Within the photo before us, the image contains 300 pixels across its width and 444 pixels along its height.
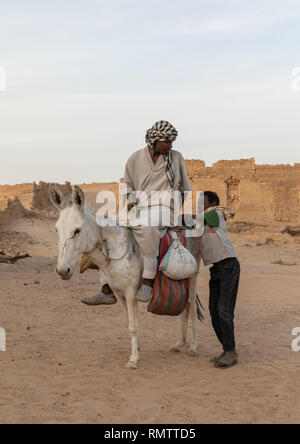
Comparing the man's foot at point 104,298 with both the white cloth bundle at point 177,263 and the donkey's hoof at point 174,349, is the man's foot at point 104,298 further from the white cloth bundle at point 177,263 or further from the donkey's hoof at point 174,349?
the donkey's hoof at point 174,349

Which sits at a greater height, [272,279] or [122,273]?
[122,273]

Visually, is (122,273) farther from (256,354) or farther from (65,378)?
(256,354)

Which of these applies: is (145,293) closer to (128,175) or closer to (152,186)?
(152,186)

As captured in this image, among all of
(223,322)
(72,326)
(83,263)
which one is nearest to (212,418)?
(223,322)

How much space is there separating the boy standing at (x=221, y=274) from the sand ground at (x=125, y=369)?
0.90ft

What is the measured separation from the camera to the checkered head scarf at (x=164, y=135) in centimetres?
553

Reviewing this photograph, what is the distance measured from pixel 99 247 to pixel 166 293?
33.5 inches

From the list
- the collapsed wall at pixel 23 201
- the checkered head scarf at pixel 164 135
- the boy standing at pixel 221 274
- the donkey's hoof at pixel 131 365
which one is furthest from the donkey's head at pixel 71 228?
the collapsed wall at pixel 23 201

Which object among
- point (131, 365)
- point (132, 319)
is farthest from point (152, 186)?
point (131, 365)

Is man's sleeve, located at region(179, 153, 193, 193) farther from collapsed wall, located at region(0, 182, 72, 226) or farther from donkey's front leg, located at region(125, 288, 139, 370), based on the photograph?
collapsed wall, located at region(0, 182, 72, 226)

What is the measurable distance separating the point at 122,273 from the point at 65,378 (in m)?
1.16

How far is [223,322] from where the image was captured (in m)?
5.62

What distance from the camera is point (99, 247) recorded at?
535cm

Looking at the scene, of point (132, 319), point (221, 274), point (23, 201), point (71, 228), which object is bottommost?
point (132, 319)
